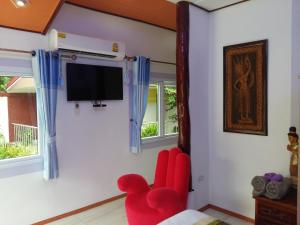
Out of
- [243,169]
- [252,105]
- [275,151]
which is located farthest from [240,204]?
[252,105]

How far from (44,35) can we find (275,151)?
9.01 feet

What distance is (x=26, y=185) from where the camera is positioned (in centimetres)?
273

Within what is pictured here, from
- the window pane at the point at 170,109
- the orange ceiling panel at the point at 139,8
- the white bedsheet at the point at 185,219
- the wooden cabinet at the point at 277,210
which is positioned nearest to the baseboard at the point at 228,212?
the wooden cabinet at the point at 277,210

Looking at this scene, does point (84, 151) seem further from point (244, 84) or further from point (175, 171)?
point (244, 84)

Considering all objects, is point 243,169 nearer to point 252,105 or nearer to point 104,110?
point 252,105

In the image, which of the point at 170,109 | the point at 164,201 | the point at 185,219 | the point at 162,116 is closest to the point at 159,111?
the point at 162,116

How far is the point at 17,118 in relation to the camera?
2811mm

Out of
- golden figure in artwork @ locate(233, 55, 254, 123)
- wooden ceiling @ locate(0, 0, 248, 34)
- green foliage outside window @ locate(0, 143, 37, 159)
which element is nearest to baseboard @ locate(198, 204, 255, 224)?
golden figure in artwork @ locate(233, 55, 254, 123)

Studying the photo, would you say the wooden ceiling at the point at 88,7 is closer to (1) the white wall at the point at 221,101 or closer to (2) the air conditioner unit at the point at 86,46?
(2) the air conditioner unit at the point at 86,46

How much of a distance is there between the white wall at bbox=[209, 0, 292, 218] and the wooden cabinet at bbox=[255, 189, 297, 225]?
415 mm

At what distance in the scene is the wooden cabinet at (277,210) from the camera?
2072 mm

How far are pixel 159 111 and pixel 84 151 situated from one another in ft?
5.14

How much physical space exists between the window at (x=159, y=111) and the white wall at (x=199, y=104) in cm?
124

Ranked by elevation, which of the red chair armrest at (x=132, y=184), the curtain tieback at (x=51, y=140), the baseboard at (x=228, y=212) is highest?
the curtain tieback at (x=51, y=140)
